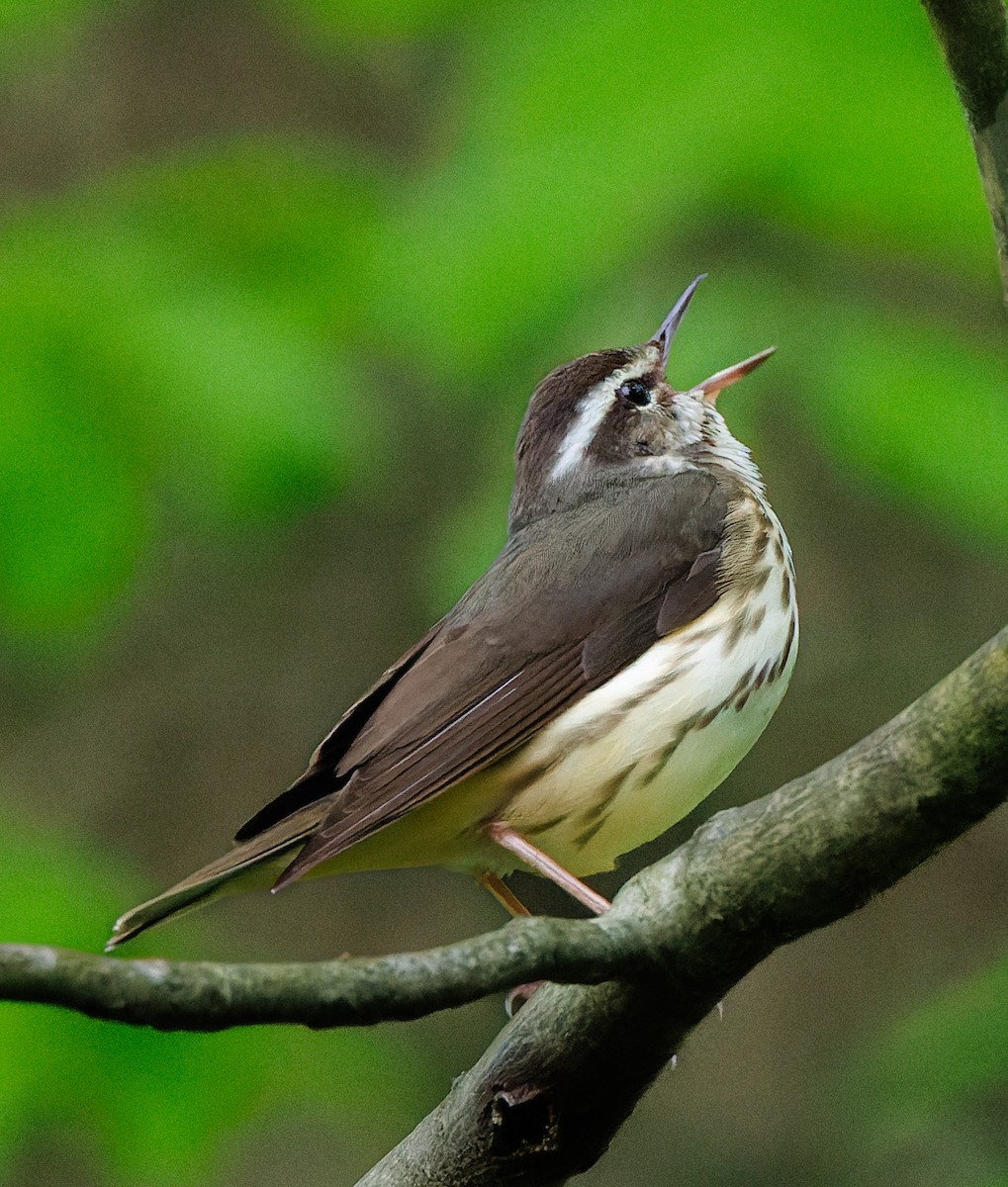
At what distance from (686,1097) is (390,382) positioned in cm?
349

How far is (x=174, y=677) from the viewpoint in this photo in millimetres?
7359

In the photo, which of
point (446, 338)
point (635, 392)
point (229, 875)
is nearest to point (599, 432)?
point (635, 392)

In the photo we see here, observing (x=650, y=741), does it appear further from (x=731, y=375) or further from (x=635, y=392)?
(x=635, y=392)

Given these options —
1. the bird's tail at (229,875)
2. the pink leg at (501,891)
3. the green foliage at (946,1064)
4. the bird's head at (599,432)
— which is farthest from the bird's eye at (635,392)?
the green foliage at (946,1064)

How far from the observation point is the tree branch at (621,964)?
6.58ft

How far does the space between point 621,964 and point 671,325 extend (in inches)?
97.9

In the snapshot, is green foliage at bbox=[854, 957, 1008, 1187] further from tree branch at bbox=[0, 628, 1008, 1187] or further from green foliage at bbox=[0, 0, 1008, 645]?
tree branch at bbox=[0, 628, 1008, 1187]

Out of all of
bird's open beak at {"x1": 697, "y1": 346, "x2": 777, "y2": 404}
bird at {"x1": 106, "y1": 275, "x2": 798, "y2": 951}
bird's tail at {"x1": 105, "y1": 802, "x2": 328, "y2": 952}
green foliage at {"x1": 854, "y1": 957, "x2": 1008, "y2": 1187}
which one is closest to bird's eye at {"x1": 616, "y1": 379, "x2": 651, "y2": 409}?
bird's open beak at {"x1": 697, "y1": 346, "x2": 777, "y2": 404}

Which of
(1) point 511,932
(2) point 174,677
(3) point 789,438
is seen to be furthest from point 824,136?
(2) point 174,677

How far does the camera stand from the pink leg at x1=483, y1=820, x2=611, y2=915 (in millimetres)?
3777

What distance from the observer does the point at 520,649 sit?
3939 millimetres

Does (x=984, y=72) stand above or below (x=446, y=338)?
above

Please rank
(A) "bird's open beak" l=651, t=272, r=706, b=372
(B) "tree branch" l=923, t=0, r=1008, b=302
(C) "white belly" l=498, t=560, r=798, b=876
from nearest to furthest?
(B) "tree branch" l=923, t=0, r=1008, b=302 < (C) "white belly" l=498, t=560, r=798, b=876 < (A) "bird's open beak" l=651, t=272, r=706, b=372

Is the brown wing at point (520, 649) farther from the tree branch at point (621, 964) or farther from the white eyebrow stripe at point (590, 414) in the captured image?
the tree branch at point (621, 964)
